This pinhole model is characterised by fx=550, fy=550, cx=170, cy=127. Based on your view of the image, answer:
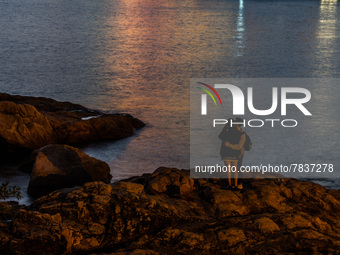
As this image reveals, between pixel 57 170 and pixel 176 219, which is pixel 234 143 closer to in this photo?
pixel 176 219

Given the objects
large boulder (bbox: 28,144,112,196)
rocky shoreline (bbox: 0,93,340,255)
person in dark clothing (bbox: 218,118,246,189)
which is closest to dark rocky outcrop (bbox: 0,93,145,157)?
large boulder (bbox: 28,144,112,196)

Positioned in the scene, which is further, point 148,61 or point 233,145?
point 148,61

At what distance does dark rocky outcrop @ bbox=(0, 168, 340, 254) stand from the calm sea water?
5.09m

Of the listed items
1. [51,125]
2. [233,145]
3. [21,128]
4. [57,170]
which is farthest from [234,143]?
[51,125]

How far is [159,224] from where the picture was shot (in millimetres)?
8250

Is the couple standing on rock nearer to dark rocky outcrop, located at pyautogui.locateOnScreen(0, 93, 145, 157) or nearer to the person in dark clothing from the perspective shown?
the person in dark clothing

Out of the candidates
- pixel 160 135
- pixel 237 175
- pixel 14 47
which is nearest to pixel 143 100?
pixel 160 135

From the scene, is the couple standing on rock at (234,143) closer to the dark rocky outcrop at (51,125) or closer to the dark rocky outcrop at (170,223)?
the dark rocky outcrop at (170,223)

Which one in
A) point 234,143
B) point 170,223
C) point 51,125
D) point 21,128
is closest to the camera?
point 170,223

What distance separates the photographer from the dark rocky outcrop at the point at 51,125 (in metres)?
15.1

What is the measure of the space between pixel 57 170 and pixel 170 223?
4.50 m

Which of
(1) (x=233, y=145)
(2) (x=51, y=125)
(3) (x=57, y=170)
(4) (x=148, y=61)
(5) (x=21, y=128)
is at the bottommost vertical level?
(4) (x=148, y=61)

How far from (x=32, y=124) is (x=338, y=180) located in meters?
8.46

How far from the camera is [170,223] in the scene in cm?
834
